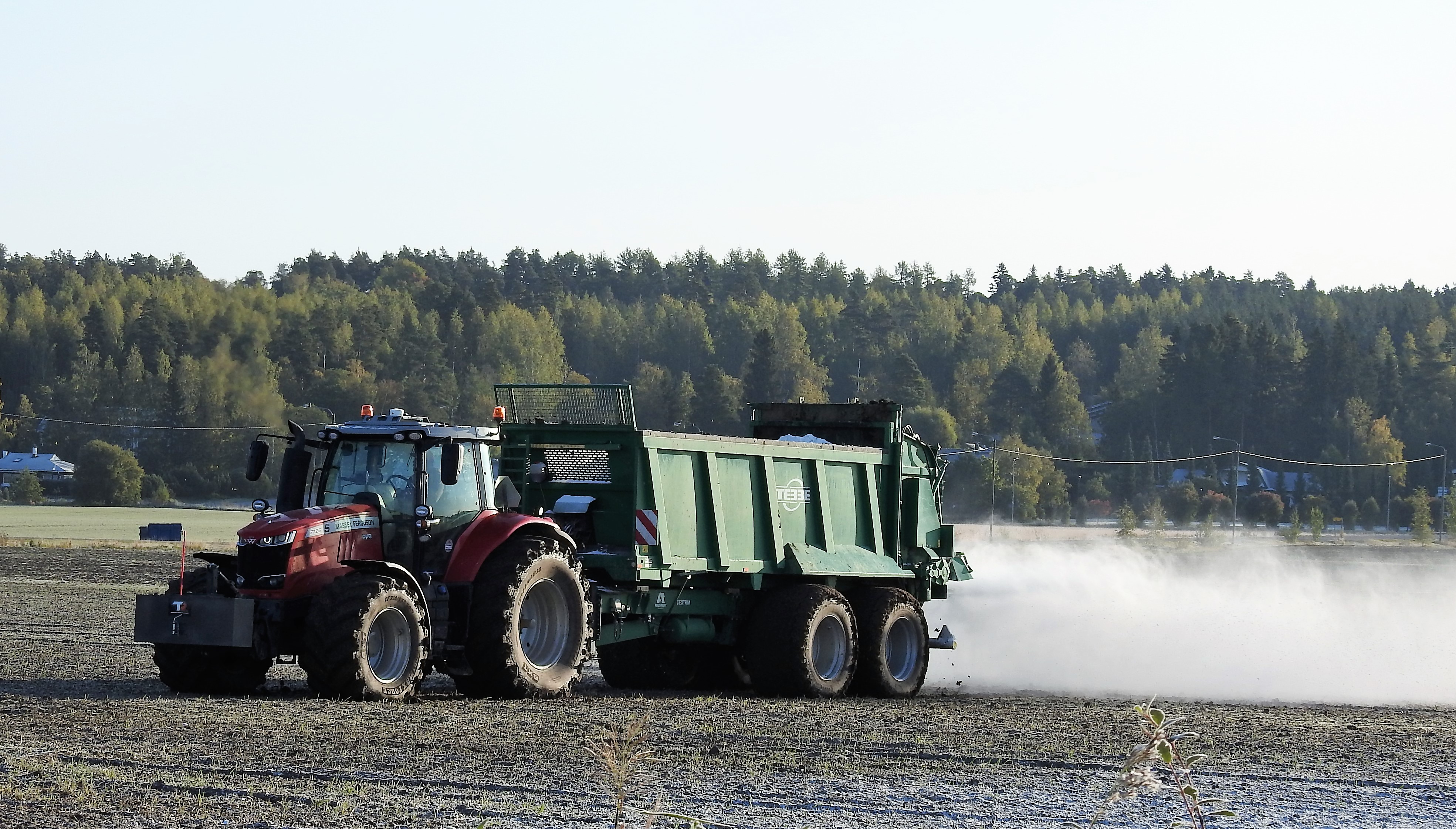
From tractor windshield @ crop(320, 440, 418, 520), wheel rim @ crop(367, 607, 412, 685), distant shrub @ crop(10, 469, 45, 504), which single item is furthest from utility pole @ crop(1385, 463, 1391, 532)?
wheel rim @ crop(367, 607, 412, 685)

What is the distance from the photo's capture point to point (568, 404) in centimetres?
1802

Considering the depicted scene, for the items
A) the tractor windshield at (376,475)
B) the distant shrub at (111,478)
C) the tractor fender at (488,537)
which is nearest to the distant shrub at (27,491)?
the distant shrub at (111,478)

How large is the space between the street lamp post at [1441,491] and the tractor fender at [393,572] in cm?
10490

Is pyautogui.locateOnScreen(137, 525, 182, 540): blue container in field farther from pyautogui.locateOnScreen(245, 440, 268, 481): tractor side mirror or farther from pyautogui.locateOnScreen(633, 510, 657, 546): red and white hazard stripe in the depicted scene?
pyautogui.locateOnScreen(633, 510, 657, 546): red and white hazard stripe

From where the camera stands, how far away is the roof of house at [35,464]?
108 meters

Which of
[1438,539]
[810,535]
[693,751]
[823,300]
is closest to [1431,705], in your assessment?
[810,535]

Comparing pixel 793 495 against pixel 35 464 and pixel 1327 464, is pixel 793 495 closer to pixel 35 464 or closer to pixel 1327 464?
pixel 35 464

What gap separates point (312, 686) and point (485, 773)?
4.32m

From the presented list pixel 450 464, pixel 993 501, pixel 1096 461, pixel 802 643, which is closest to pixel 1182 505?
pixel 1096 461

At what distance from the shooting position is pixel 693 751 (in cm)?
1270

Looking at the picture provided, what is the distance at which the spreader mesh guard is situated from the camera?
1764cm

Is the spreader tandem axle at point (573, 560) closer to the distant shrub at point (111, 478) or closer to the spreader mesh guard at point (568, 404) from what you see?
the spreader mesh guard at point (568, 404)

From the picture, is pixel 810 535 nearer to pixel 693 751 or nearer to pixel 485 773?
pixel 693 751

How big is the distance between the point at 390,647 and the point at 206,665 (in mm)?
1838
